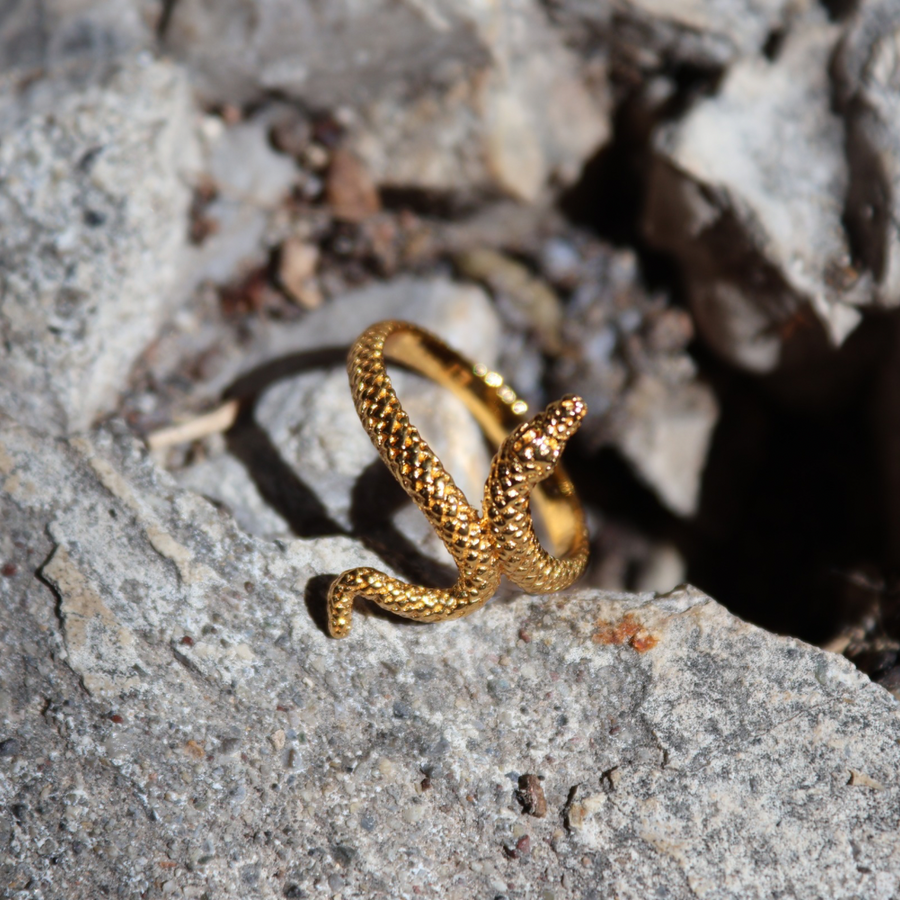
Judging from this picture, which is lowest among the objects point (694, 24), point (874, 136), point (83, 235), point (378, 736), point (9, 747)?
point (9, 747)

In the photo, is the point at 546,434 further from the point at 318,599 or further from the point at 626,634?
the point at 318,599

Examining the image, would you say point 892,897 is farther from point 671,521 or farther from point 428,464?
point 671,521

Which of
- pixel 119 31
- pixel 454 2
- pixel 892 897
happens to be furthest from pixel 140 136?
pixel 892 897

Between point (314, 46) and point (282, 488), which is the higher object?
point (314, 46)

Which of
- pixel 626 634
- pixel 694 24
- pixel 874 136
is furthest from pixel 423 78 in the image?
pixel 626 634

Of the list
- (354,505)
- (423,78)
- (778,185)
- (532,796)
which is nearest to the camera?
(532,796)

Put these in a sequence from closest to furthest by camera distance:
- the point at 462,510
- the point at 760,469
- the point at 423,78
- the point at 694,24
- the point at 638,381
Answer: the point at 462,510
the point at 694,24
the point at 423,78
the point at 638,381
the point at 760,469
